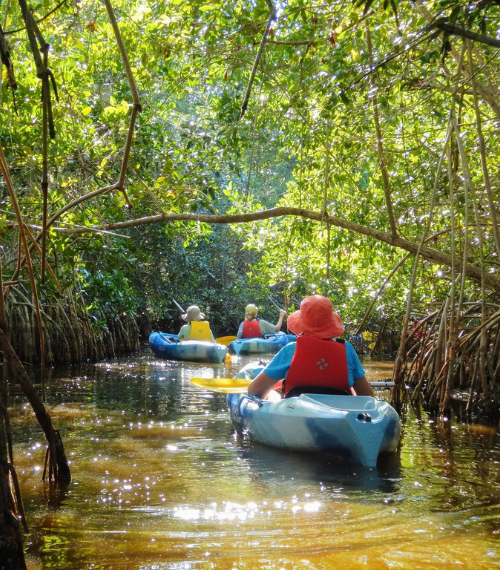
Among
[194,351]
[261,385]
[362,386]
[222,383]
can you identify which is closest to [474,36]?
[362,386]

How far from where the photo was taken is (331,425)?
4.02 metres

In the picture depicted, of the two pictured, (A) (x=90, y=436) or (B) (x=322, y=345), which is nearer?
(B) (x=322, y=345)

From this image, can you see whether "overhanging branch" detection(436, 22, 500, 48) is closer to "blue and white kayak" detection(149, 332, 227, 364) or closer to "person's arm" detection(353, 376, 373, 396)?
"person's arm" detection(353, 376, 373, 396)

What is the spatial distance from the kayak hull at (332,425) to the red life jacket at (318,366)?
0.66 ft

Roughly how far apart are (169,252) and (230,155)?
339 inches

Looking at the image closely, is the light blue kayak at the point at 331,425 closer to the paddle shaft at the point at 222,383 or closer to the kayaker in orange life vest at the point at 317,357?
the kayaker in orange life vest at the point at 317,357

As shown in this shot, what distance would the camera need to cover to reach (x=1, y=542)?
195 cm

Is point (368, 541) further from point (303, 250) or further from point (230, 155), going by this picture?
point (303, 250)

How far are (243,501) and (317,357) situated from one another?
1.39m

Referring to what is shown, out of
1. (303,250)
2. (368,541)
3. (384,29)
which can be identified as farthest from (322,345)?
(303,250)

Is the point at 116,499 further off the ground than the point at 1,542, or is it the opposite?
the point at 1,542

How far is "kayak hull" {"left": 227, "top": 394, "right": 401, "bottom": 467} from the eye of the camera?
3934mm

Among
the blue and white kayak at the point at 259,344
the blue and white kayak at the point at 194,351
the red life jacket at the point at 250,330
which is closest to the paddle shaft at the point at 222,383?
the blue and white kayak at the point at 194,351

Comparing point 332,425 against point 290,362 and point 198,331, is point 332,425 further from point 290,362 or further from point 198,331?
point 198,331
